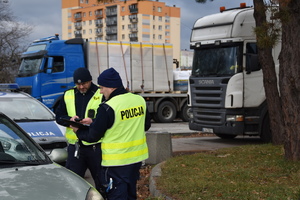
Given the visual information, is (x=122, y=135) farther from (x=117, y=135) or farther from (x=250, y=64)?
(x=250, y=64)

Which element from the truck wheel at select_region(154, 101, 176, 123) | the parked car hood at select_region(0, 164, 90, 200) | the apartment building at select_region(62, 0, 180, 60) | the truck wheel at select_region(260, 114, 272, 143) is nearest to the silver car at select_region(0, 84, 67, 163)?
the parked car hood at select_region(0, 164, 90, 200)

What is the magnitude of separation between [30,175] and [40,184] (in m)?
0.24

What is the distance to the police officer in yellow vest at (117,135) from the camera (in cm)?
499

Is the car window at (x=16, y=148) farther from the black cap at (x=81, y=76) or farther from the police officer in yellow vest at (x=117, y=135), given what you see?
the black cap at (x=81, y=76)

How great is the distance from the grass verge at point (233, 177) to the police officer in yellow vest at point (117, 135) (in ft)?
5.88

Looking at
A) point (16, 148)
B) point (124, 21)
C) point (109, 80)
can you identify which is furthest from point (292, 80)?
point (124, 21)

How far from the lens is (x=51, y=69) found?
65.1ft

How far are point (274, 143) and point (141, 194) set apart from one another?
4.83m

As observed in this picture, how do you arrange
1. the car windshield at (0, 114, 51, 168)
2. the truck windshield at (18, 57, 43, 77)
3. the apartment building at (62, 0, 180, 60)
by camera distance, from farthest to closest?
the apartment building at (62, 0, 180, 60)
the truck windshield at (18, 57, 43, 77)
the car windshield at (0, 114, 51, 168)

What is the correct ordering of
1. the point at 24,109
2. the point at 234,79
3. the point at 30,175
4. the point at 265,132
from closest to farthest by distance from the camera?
the point at 30,175
the point at 24,109
the point at 234,79
the point at 265,132

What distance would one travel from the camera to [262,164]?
9031 millimetres

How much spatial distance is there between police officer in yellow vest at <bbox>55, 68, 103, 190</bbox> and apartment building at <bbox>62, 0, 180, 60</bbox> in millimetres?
110807

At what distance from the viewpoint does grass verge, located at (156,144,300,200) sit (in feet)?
22.3

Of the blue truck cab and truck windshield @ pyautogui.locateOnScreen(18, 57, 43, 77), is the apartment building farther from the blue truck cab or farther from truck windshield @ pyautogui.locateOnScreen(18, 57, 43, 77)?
the blue truck cab
